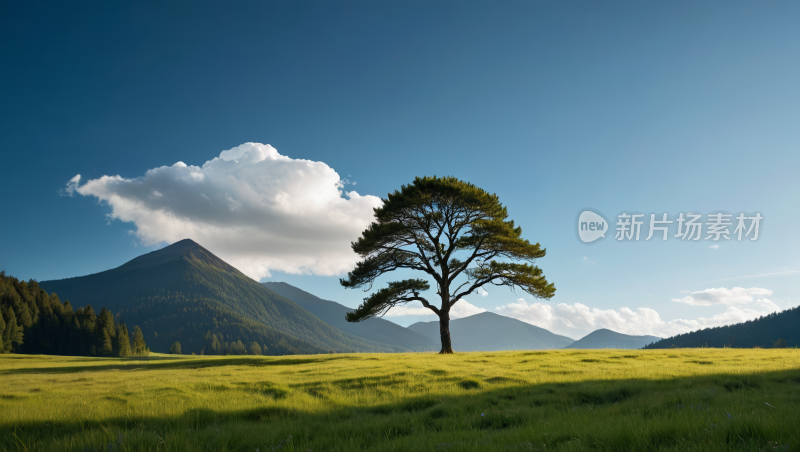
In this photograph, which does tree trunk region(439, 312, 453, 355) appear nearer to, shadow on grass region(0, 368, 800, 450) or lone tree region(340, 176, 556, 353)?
lone tree region(340, 176, 556, 353)

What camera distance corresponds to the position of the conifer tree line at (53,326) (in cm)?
9706

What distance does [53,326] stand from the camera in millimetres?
101938

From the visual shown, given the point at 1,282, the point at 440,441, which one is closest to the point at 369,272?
the point at 440,441

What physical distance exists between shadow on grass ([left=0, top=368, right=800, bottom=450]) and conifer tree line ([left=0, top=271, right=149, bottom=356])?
124 metres

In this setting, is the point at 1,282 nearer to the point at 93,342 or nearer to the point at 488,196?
the point at 93,342

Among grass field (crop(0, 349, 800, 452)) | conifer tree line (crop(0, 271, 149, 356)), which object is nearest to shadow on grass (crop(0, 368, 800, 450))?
grass field (crop(0, 349, 800, 452))

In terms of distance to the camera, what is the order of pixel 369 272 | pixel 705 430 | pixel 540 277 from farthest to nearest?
pixel 369 272, pixel 540 277, pixel 705 430

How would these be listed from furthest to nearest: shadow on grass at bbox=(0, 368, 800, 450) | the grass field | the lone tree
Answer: the lone tree
the grass field
shadow on grass at bbox=(0, 368, 800, 450)

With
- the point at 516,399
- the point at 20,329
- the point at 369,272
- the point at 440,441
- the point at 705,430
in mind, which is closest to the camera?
the point at 705,430

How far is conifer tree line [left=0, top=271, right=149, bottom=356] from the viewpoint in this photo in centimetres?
9706

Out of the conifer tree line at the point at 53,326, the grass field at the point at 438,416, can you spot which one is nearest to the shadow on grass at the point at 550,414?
the grass field at the point at 438,416

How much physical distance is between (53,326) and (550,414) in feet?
456

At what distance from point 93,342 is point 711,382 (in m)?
134

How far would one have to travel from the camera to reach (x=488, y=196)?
2750 centimetres
